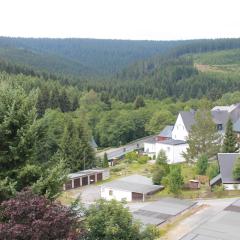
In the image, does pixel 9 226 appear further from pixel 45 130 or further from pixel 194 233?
pixel 194 233

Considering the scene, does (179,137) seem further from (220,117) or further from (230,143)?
(230,143)

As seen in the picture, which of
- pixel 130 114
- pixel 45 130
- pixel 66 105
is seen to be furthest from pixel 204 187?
pixel 66 105

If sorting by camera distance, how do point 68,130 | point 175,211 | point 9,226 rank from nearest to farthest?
1. point 9,226
2. point 175,211
3. point 68,130

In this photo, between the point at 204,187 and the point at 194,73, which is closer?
the point at 204,187

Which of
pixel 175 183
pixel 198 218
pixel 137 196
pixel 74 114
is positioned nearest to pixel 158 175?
pixel 137 196

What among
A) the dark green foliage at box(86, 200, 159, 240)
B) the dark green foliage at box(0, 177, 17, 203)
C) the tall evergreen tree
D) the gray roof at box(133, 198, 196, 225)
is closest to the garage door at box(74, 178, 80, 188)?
the gray roof at box(133, 198, 196, 225)

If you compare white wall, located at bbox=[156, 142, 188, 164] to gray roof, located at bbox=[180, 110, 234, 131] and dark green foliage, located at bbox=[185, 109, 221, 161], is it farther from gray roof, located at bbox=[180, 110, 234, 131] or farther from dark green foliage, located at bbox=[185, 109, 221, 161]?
dark green foliage, located at bbox=[185, 109, 221, 161]

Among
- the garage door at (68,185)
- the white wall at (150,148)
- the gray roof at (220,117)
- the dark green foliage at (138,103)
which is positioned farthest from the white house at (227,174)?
the dark green foliage at (138,103)

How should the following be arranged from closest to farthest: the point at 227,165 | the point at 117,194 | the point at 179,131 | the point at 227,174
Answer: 1. the point at 227,174
2. the point at 227,165
3. the point at 117,194
4. the point at 179,131
